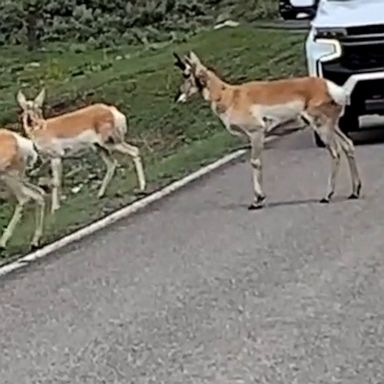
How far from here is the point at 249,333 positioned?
30.1ft

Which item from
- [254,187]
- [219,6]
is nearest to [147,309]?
[254,187]

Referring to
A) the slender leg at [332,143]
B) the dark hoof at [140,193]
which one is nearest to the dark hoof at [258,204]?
the slender leg at [332,143]

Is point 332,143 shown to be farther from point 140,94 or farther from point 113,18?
point 113,18

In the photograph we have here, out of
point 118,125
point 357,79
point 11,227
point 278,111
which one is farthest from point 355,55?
point 11,227

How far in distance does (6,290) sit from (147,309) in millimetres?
1607

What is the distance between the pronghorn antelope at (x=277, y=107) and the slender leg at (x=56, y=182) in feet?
5.90

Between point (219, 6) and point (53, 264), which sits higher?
point (53, 264)

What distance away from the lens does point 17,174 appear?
1395 cm

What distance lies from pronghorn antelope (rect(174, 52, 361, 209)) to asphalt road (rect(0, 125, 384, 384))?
0.51 meters

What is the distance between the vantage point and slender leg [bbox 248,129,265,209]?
1465 cm

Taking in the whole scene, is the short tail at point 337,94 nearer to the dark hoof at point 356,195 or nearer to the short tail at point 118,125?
the dark hoof at point 356,195

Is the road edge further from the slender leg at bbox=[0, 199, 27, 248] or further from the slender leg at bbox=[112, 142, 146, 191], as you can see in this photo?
the slender leg at bbox=[0, 199, 27, 248]

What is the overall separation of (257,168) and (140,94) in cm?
1029

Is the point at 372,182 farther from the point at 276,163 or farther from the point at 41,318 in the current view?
the point at 41,318
